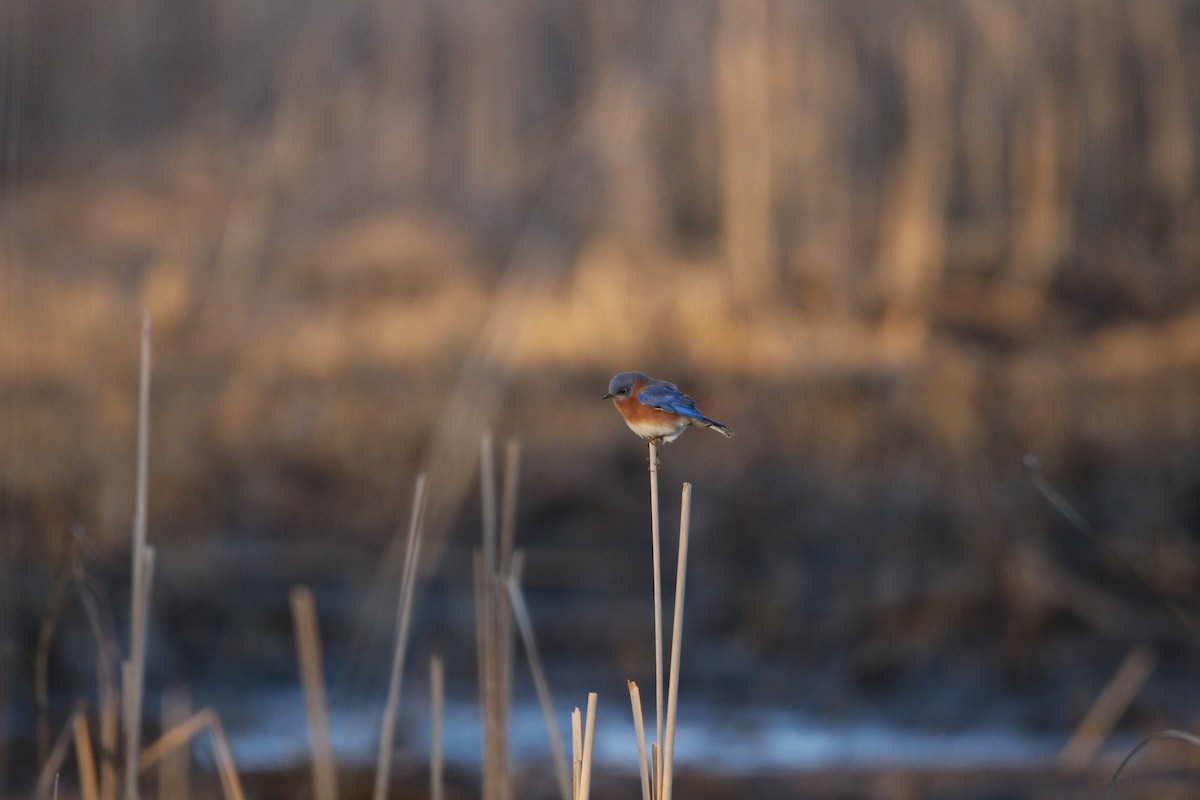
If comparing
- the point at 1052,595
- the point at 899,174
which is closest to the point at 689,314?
the point at 899,174

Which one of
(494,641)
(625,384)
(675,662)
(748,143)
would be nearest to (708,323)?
(748,143)

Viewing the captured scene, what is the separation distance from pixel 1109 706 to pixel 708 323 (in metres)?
3.23

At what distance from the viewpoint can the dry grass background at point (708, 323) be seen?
6.93m

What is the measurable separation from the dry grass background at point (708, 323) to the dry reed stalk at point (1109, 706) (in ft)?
0.39

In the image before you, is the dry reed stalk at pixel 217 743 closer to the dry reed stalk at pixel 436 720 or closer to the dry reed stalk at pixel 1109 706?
the dry reed stalk at pixel 436 720

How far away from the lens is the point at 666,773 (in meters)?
2.08

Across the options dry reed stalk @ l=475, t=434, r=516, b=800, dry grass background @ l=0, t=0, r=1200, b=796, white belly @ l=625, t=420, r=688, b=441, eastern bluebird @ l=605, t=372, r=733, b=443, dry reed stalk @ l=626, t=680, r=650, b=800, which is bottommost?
dry reed stalk @ l=626, t=680, r=650, b=800

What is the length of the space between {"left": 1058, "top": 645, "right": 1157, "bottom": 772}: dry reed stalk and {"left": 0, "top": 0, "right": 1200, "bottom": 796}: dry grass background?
0.39ft

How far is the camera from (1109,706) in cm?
633

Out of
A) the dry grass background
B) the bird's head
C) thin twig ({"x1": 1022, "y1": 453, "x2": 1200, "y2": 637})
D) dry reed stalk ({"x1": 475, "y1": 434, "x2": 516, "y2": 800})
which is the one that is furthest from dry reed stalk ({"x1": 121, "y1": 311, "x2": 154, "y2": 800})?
the dry grass background

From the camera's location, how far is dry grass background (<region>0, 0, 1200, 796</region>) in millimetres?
6934

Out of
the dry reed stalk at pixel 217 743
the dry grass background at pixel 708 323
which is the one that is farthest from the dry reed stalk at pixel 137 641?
the dry grass background at pixel 708 323

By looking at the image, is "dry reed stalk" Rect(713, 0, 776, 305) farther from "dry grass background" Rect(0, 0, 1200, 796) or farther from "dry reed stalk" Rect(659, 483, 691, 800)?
"dry reed stalk" Rect(659, 483, 691, 800)

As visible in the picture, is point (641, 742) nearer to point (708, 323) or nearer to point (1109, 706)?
point (1109, 706)
